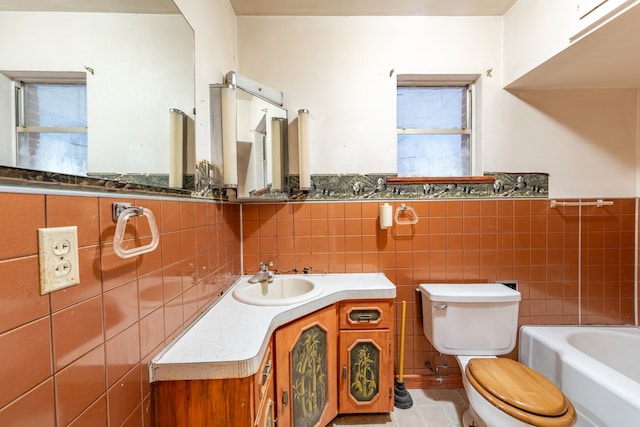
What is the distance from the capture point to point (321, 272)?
172cm

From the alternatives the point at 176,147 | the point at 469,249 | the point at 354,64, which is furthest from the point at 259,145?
the point at 469,249

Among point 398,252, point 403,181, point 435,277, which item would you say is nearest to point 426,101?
point 403,181

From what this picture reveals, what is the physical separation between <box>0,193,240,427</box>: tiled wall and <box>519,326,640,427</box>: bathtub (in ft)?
6.11

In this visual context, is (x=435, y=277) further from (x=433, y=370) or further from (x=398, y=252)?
(x=433, y=370)

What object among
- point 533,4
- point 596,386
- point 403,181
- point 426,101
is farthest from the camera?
point 426,101

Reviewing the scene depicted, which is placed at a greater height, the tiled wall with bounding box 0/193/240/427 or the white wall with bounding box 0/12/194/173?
the white wall with bounding box 0/12/194/173

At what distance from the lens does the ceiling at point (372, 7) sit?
157cm

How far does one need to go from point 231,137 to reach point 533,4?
189 cm

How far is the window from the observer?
1.84 m

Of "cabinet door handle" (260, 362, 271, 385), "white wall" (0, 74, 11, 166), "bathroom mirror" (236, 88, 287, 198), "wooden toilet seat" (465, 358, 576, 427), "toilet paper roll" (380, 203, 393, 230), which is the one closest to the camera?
"white wall" (0, 74, 11, 166)

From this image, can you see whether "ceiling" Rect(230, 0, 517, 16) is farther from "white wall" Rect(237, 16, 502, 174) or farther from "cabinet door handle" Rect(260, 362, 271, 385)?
"cabinet door handle" Rect(260, 362, 271, 385)

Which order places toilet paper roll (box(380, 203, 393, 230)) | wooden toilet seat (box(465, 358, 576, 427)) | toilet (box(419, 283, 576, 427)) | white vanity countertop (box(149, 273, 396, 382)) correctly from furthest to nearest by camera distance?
toilet paper roll (box(380, 203, 393, 230)) < toilet (box(419, 283, 576, 427)) < wooden toilet seat (box(465, 358, 576, 427)) < white vanity countertop (box(149, 273, 396, 382))

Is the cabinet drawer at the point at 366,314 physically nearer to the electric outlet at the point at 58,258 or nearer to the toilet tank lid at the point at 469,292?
the toilet tank lid at the point at 469,292

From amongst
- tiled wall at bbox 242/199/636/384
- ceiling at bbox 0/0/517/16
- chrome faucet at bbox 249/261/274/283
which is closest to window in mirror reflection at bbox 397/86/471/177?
tiled wall at bbox 242/199/636/384
